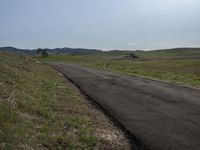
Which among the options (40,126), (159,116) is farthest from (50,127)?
(159,116)

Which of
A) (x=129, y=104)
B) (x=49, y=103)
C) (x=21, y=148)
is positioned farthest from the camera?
(x=129, y=104)

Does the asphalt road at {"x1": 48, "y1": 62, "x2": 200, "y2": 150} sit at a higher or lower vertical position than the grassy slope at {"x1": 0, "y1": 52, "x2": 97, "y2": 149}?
lower

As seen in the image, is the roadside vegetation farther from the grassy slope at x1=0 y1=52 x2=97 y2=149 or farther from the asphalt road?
the asphalt road

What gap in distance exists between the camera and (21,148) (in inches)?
242

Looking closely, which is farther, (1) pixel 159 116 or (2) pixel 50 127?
(1) pixel 159 116

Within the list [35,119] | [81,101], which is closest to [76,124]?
[35,119]

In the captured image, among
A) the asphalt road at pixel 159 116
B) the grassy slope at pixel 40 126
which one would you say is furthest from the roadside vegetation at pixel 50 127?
the asphalt road at pixel 159 116

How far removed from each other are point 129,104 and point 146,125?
136 inches

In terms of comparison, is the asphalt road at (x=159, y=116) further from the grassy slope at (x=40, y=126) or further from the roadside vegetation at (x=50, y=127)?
the grassy slope at (x=40, y=126)

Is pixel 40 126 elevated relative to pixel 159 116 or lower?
elevated

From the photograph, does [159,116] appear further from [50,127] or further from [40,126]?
[40,126]

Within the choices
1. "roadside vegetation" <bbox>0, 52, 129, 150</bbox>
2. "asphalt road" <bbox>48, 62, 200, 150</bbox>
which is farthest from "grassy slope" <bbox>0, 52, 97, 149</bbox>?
"asphalt road" <bbox>48, 62, 200, 150</bbox>

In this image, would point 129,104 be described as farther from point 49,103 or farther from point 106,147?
point 106,147

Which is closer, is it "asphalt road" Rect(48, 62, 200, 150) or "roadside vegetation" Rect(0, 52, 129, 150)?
"roadside vegetation" Rect(0, 52, 129, 150)
